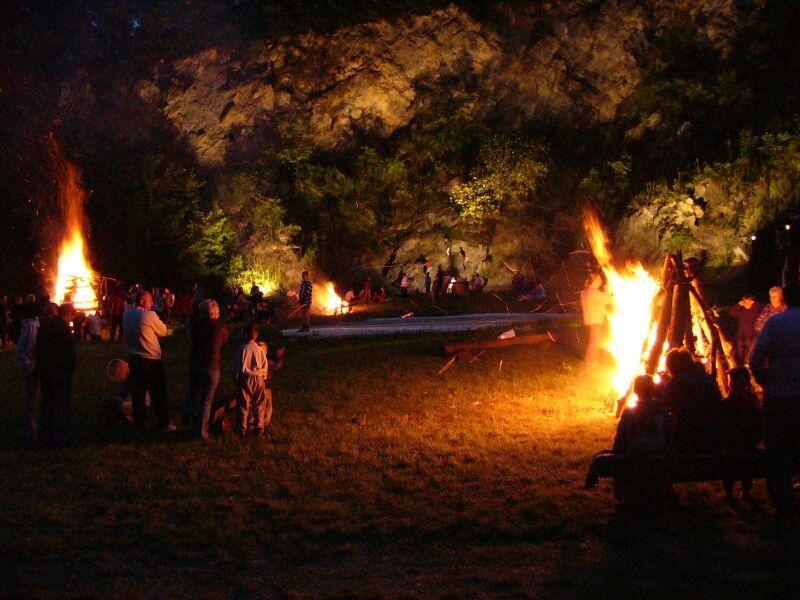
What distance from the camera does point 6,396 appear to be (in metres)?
12.6

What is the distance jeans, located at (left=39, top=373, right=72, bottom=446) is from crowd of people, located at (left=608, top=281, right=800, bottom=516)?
6.31 metres

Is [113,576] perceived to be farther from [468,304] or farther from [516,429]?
[468,304]

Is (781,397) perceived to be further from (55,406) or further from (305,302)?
(305,302)

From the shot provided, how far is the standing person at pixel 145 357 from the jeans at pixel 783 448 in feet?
21.3

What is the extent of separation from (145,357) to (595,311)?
685cm

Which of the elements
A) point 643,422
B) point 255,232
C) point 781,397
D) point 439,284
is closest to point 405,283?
point 439,284

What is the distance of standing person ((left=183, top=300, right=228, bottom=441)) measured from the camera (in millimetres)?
8969

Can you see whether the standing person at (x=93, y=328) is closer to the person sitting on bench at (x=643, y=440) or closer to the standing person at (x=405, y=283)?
the standing person at (x=405, y=283)

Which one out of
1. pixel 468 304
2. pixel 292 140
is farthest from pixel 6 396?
pixel 292 140

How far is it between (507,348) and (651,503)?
29.8ft

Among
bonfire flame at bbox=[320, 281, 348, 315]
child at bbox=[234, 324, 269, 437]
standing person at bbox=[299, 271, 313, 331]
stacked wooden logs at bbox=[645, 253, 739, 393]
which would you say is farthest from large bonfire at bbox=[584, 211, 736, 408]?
bonfire flame at bbox=[320, 281, 348, 315]

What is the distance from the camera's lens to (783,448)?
17.7ft

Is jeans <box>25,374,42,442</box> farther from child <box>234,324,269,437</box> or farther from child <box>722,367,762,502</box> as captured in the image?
child <box>722,367,762,502</box>

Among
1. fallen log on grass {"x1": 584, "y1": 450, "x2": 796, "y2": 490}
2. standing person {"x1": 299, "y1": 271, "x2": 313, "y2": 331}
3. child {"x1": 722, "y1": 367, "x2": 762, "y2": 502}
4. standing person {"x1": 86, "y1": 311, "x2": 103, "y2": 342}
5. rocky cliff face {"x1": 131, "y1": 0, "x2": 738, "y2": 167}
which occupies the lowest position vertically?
fallen log on grass {"x1": 584, "y1": 450, "x2": 796, "y2": 490}
